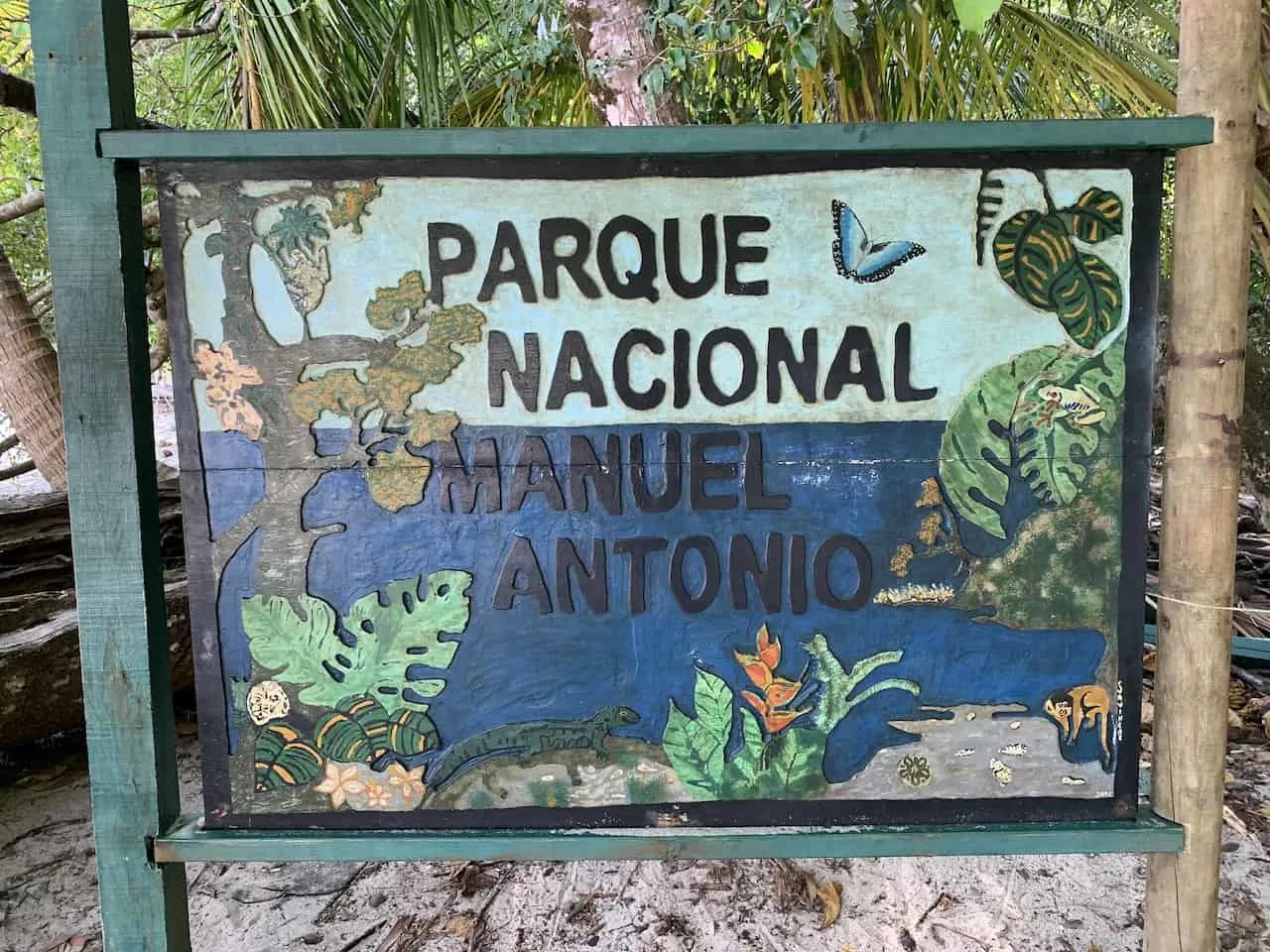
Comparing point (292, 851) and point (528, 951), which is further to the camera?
point (528, 951)

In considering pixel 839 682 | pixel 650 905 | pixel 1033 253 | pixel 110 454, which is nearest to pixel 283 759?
pixel 110 454

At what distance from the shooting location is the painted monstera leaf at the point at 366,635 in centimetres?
133

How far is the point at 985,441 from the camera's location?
51.1 inches

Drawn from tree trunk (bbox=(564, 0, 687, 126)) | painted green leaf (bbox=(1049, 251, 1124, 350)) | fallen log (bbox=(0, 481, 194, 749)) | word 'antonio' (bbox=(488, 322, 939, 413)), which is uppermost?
tree trunk (bbox=(564, 0, 687, 126))

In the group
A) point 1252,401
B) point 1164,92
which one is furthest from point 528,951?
point 1252,401

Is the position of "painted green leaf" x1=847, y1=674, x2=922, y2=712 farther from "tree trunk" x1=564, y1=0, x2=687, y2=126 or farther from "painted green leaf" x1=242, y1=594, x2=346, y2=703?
"tree trunk" x1=564, y1=0, x2=687, y2=126

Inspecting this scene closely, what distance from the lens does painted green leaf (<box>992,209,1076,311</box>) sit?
1.27m

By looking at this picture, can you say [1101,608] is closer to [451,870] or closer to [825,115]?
[451,870]

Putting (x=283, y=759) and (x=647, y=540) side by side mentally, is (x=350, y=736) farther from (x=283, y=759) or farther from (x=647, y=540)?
(x=647, y=540)

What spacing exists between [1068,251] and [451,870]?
2015 millimetres

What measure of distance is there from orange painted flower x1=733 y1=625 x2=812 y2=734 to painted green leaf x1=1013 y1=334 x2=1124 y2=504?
475 mm

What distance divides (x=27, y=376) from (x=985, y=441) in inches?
127

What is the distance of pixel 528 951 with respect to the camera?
1.96m

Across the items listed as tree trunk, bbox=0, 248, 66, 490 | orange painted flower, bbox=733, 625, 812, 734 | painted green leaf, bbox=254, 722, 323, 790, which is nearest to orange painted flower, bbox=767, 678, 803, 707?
orange painted flower, bbox=733, 625, 812, 734
